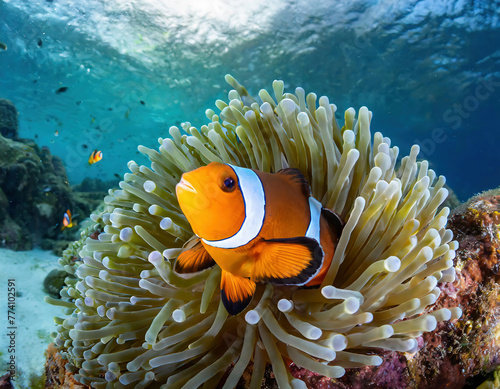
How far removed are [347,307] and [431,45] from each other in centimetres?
1718

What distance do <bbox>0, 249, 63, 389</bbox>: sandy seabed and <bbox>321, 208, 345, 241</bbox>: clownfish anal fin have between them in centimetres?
238

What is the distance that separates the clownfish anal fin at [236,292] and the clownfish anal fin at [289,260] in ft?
0.22

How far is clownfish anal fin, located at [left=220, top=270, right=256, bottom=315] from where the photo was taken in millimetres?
994

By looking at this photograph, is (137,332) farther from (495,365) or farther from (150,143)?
(150,143)

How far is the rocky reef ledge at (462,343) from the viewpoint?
123cm

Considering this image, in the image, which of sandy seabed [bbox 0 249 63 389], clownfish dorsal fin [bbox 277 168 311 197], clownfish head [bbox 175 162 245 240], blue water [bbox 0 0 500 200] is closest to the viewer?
clownfish head [bbox 175 162 245 240]

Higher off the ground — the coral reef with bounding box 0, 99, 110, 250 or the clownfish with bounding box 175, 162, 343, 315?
the clownfish with bounding box 175, 162, 343, 315

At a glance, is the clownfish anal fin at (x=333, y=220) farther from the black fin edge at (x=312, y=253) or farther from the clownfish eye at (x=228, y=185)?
the clownfish eye at (x=228, y=185)

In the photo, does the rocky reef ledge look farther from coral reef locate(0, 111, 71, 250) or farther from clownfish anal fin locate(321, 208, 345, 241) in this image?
coral reef locate(0, 111, 71, 250)

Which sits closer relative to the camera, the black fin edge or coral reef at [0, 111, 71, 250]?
the black fin edge

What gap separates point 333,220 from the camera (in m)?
1.23

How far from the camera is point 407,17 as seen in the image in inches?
508

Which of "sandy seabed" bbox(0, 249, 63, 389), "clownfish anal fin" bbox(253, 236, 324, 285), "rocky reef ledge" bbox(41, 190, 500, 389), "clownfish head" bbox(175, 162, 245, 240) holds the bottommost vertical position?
"sandy seabed" bbox(0, 249, 63, 389)

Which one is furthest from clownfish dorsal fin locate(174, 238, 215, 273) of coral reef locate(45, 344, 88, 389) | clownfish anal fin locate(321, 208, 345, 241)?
coral reef locate(45, 344, 88, 389)
